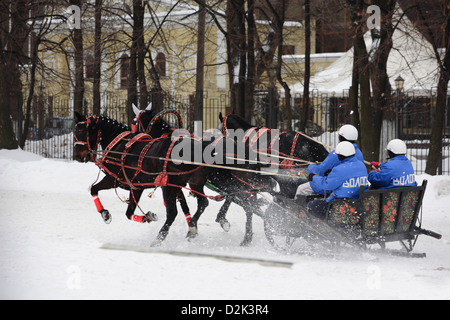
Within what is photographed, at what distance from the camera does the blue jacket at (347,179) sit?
28.0 feet

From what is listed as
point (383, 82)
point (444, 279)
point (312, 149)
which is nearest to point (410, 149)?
point (383, 82)

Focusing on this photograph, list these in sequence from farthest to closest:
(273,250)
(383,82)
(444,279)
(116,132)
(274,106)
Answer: (274,106) → (383,82) → (116,132) → (273,250) → (444,279)

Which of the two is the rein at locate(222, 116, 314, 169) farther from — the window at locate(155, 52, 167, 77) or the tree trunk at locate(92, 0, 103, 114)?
the window at locate(155, 52, 167, 77)

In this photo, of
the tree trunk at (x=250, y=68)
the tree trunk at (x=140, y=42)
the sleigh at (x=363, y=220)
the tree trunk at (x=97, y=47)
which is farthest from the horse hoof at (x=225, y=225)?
the tree trunk at (x=97, y=47)

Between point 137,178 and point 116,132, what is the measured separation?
3.69ft

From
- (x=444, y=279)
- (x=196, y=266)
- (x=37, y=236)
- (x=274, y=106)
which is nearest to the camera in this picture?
(x=444, y=279)

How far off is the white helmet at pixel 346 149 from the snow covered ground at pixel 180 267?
4.18 ft

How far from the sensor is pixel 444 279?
7648mm

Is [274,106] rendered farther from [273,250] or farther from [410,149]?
[273,250]

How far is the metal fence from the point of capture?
66.2 feet

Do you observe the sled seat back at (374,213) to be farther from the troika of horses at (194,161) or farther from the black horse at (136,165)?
the black horse at (136,165)

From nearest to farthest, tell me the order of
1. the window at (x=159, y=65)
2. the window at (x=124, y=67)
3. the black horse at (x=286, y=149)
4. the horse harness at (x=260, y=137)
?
the black horse at (x=286, y=149), the horse harness at (x=260, y=137), the window at (x=124, y=67), the window at (x=159, y=65)

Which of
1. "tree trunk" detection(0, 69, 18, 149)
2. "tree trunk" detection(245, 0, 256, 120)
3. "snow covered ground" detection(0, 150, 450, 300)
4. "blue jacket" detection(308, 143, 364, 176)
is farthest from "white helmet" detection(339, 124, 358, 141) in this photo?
"tree trunk" detection(0, 69, 18, 149)

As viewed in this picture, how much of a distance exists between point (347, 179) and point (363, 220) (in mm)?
565
